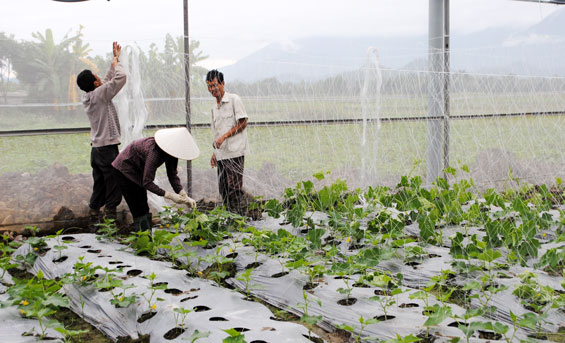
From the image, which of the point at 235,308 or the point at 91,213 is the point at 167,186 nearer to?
the point at 91,213

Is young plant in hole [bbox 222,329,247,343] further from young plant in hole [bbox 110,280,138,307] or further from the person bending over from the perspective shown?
the person bending over

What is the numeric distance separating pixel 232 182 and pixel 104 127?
3.74 ft

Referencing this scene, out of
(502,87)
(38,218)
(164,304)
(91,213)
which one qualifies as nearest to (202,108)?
(91,213)

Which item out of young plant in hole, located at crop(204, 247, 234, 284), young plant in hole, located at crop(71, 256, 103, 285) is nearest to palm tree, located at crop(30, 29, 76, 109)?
young plant in hole, located at crop(71, 256, 103, 285)

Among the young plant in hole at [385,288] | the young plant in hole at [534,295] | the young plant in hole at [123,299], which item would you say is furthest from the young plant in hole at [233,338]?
the young plant in hole at [534,295]

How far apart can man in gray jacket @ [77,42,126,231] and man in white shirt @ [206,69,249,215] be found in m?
0.77

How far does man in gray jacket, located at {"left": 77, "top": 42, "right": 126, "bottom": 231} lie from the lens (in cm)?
429

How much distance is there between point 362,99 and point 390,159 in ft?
2.70

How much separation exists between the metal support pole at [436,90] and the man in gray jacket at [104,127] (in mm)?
3448

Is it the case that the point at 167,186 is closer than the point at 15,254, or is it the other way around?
the point at 15,254

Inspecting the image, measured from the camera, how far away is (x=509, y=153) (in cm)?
622

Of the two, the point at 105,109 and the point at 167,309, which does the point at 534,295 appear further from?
the point at 105,109

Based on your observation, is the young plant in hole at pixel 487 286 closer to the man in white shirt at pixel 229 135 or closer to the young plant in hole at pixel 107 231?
the man in white shirt at pixel 229 135

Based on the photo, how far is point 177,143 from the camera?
11.5 feet
